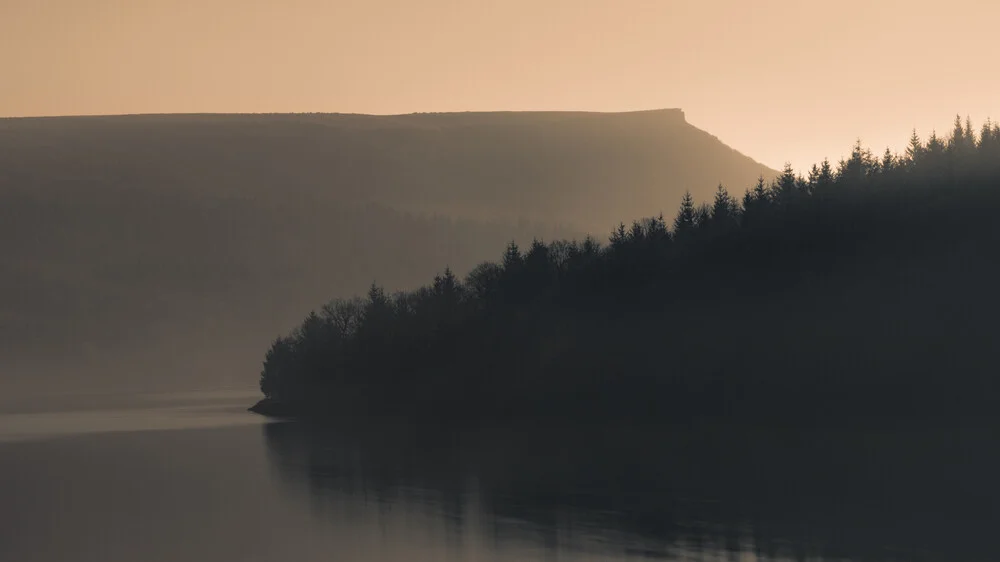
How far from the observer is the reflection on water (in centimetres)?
5522

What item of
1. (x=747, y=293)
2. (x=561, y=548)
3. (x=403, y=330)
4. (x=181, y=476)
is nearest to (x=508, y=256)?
(x=403, y=330)

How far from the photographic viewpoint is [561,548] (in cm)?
5547

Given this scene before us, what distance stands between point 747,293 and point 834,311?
11.2 meters

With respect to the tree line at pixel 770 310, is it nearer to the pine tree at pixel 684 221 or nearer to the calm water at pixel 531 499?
the pine tree at pixel 684 221

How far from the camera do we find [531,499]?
72.6 meters

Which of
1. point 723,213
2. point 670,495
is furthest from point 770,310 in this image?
point 670,495

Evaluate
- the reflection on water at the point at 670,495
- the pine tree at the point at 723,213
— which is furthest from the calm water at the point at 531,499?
the pine tree at the point at 723,213

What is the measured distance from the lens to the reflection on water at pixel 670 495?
181 feet

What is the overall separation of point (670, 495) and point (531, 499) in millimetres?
7974

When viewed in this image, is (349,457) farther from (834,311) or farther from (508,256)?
(508,256)

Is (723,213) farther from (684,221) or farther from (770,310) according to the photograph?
(770,310)

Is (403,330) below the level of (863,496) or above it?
above

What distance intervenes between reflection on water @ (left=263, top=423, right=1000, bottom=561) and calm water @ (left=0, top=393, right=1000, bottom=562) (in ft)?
0.65

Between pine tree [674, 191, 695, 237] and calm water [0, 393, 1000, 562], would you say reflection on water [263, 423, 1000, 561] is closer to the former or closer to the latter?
calm water [0, 393, 1000, 562]
